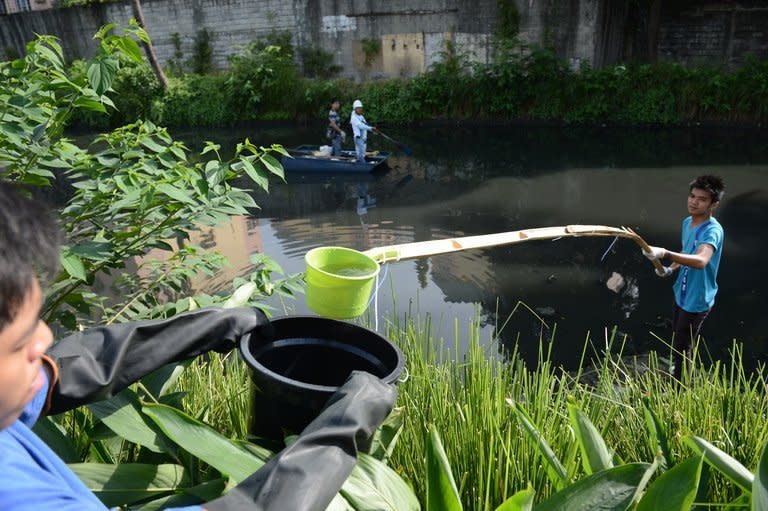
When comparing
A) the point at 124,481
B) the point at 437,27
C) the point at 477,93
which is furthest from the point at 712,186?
the point at 437,27

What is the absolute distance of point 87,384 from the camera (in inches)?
53.6

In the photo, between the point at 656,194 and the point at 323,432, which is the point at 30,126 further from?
the point at 656,194

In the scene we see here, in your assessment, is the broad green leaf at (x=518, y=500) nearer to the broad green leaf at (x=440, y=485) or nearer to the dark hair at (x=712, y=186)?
the broad green leaf at (x=440, y=485)

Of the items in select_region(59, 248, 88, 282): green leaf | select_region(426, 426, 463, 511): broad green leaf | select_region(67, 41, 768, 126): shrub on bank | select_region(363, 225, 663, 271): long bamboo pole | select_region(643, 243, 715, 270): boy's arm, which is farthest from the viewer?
select_region(67, 41, 768, 126): shrub on bank

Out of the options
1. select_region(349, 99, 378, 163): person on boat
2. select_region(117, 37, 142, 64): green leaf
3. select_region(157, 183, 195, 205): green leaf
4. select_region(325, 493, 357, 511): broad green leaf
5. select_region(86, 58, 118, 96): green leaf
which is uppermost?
select_region(117, 37, 142, 64): green leaf

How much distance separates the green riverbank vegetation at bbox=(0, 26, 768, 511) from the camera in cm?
134

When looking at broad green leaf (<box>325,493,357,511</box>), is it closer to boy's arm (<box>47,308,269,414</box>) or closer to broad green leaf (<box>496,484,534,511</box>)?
broad green leaf (<box>496,484,534,511</box>)

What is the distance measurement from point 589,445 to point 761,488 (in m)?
0.37

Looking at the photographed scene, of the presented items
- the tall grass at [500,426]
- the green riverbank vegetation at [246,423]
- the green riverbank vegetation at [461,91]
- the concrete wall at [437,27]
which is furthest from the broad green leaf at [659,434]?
the concrete wall at [437,27]

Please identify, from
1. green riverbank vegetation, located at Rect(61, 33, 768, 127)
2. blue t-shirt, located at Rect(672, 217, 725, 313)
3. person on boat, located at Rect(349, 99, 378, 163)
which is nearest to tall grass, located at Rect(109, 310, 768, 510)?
blue t-shirt, located at Rect(672, 217, 725, 313)

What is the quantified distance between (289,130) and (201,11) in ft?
18.8

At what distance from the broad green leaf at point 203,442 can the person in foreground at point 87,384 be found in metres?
0.16

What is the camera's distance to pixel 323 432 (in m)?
1.16

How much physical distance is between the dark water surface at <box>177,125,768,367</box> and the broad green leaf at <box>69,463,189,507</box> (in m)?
1.37
